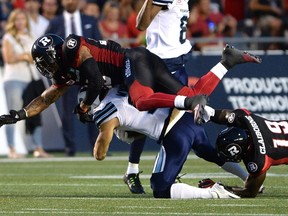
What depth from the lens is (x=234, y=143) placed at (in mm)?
9508

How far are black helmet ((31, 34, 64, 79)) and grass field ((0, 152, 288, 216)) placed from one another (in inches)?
48.0

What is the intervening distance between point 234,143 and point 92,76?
5.11 ft

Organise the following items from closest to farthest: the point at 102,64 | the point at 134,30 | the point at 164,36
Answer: the point at 102,64 → the point at 164,36 → the point at 134,30

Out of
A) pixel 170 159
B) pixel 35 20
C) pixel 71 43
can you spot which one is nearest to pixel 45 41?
pixel 71 43

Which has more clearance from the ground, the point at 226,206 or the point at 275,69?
the point at 226,206

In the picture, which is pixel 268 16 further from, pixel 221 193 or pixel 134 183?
pixel 221 193

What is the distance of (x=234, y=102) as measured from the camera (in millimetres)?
16453

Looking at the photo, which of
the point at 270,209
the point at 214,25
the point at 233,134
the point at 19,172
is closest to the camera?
the point at 270,209

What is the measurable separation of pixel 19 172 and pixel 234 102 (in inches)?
171

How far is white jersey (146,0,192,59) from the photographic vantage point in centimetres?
1094

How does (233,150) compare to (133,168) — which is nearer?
(233,150)

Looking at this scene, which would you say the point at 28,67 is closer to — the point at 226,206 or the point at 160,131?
the point at 160,131

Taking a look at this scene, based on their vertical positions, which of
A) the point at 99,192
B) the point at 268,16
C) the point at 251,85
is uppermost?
the point at 99,192

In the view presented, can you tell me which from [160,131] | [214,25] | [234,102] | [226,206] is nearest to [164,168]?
[160,131]
